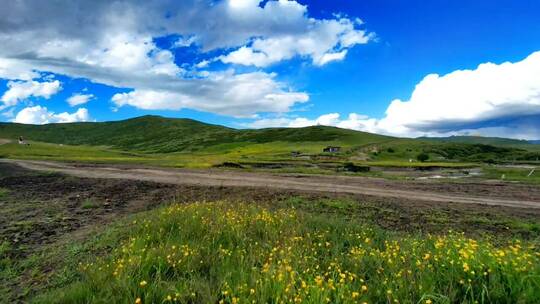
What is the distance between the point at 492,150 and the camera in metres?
117

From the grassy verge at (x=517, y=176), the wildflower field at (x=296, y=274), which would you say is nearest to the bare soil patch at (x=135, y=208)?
the wildflower field at (x=296, y=274)

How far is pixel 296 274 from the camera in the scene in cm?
557

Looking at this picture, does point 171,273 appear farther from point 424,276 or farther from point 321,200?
point 321,200

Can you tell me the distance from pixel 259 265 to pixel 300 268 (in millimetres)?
1023

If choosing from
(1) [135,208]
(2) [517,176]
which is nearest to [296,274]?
(1) [135,208]

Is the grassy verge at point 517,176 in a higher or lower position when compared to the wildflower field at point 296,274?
lower

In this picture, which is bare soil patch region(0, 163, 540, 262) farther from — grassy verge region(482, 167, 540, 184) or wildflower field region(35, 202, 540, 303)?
grassy verge region(482, 167, 540, 184)

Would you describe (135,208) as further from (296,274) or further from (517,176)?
(517,176)

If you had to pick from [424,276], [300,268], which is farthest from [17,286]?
[424,276]

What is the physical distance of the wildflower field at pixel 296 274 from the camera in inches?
190

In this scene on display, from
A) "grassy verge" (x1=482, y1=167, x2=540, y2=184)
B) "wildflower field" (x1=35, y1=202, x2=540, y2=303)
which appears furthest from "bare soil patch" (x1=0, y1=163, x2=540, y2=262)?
"grassy verge" (x1=482, y1=167, x2=540, y2=184)

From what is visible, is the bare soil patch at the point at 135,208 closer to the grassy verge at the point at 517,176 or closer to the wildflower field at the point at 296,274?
the wildflower field at the point at 296,274

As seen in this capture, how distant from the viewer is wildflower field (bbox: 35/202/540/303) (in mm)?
4824

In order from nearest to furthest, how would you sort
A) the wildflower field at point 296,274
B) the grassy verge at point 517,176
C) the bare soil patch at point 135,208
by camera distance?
the wildflower field at point 296,274 < the bare soil patch at point 135,208 < the grassy verge at point 517,176
